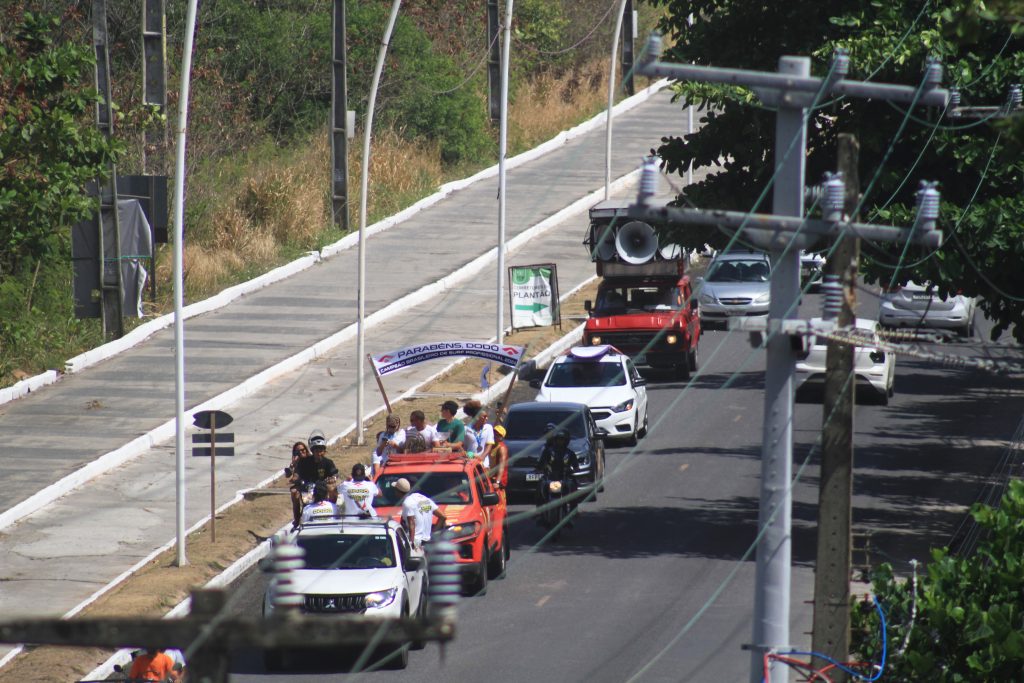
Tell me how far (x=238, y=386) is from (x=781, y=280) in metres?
20.1

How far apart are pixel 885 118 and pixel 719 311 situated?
58.8 feet

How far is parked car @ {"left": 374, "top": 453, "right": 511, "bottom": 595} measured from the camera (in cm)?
1970

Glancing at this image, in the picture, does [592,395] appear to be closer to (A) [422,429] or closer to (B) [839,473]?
(A) [422,429]

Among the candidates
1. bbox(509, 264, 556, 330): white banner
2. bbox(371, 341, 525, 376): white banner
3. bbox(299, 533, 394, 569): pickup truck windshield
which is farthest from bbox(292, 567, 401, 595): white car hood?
bbox(509, 264, 556, 330): white banner

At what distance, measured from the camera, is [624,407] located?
95.0 feet

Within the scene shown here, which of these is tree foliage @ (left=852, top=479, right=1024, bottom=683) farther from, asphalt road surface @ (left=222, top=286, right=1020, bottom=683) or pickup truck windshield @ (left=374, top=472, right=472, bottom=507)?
pickup truck windshield @ (left=374, top=472, right=472, bottom=507)

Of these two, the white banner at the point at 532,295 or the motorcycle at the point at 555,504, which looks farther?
the white banner at the point at 532,295

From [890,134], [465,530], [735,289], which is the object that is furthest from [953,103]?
[735,289]

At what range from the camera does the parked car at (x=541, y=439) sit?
24375mm

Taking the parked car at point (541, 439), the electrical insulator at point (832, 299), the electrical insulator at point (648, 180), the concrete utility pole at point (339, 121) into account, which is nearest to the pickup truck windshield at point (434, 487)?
the parked car at point (541, 439)

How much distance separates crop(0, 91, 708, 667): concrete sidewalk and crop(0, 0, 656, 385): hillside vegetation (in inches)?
54.7

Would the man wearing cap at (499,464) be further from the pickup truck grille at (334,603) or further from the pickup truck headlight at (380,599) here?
the pickup truck grille at (334,603)

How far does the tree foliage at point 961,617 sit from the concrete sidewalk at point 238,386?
964 cm

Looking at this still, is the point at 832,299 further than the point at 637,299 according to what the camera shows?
No
